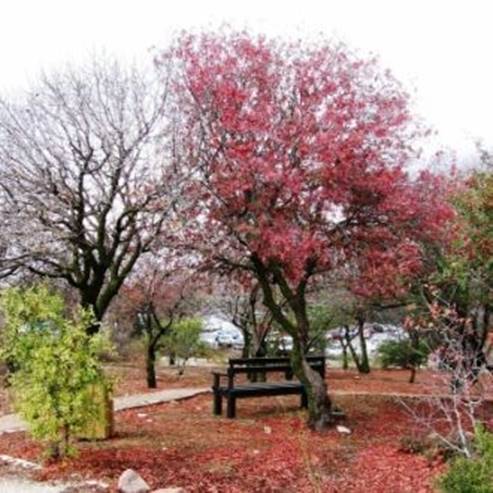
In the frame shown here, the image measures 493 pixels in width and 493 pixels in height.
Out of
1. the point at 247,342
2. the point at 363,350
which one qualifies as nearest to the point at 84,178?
the point at 247,342

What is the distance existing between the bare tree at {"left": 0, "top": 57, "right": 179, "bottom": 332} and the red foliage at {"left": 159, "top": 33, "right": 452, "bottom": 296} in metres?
0.80

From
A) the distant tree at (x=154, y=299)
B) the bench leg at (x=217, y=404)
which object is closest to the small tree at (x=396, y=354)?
the distant tree at (x=154, y=299)

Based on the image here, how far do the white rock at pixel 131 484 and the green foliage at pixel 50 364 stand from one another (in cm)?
118

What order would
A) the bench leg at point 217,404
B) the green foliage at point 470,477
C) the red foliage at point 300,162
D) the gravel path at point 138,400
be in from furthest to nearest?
the bench leg at point 217,404, the gravel path at point 138,400, the red foliage at point 300,162, the green foliage at point 470,477

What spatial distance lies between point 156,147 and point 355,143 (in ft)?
10.6

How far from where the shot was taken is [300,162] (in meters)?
9.66

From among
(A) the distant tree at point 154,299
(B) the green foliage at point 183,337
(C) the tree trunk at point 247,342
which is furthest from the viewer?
(B) the green foliage at point 183,337

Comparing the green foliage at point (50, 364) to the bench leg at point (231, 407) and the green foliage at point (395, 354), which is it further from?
the green foliage at point (395, 354)

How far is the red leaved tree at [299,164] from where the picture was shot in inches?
379

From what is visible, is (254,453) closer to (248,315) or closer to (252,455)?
(252,455)

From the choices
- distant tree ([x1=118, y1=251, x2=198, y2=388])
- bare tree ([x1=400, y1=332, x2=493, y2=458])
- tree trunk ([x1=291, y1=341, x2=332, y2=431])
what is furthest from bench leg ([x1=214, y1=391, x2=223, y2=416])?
bare tree ([x1=400, y1=332, x2=493, y2=458])

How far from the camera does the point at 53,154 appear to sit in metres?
10.6

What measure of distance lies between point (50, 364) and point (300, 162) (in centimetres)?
439

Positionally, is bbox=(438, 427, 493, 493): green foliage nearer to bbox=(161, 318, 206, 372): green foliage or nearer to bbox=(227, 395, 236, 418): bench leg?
bbox=(227, 395, 236, 418): bench leg
